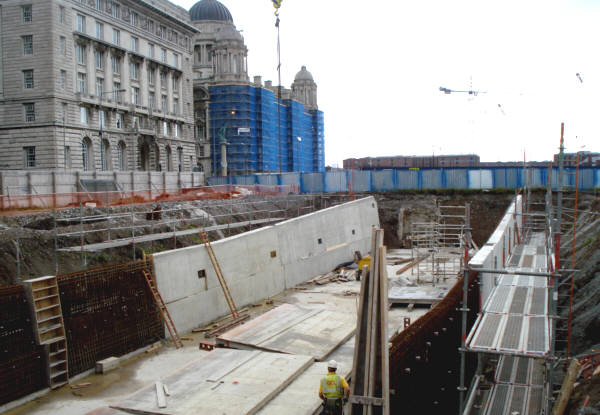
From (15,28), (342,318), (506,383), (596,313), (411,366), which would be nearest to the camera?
(411,366)

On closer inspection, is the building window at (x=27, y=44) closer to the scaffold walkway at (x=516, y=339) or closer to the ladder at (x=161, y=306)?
the ladder at (x=161, y=306)

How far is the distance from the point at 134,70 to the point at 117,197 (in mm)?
30869

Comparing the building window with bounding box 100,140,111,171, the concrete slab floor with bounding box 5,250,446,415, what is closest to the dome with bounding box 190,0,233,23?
the building window with bounding box 100,140,111,171

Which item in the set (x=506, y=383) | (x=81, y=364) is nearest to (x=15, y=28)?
(x=81, y=364)

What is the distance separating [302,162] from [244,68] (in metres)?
21.5

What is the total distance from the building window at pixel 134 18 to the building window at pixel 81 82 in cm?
915

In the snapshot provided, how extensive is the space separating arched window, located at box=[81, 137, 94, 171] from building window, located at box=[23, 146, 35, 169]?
4.08 m

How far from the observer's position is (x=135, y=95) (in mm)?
55938

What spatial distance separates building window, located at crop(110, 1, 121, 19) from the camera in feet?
171

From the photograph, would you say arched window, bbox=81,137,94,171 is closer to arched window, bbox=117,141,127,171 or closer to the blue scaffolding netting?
arched window, bbox=117,141,127,171

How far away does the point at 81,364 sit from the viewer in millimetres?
14117

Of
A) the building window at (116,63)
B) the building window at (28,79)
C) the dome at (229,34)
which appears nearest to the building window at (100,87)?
the building window at (116,63)

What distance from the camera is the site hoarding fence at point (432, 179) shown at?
39.6 m

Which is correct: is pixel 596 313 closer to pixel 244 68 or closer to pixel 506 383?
pixel 506 383
